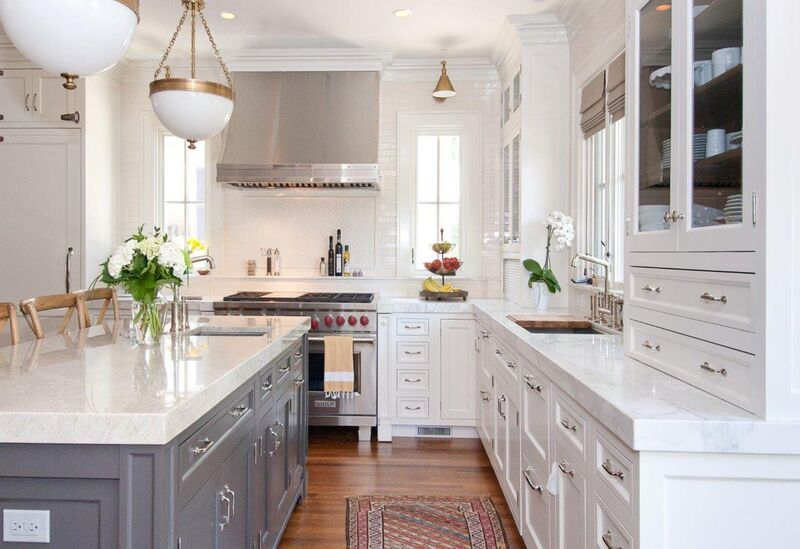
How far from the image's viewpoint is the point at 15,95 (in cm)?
439

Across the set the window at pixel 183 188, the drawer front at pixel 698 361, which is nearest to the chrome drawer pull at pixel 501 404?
the drawer front at pixel 698 361

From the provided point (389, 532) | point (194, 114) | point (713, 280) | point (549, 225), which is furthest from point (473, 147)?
point (713, 280)

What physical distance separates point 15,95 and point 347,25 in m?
2.60

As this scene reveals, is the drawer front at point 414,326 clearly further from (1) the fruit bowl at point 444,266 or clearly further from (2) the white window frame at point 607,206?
(2) the white window frame at point 607,206

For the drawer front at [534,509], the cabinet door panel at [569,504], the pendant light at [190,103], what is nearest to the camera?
the cabinet door panel at [569,504]

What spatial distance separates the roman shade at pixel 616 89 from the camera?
287 cm

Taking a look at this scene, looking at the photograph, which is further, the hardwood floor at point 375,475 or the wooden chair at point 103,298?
the wooden chair at point 103,298

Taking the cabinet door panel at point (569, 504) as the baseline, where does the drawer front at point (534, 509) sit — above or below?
below

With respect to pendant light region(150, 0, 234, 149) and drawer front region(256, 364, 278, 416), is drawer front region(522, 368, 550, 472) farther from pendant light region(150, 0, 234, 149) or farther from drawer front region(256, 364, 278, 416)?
pendant light region(150, 0, 234, 149)

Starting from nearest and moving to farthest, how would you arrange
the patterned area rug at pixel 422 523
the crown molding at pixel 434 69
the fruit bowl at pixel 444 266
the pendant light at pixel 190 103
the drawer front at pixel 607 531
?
the drawer front at pixel 607 531 → the pendant light at pixel 190 103 → the patterned area rug at pixel 422 523 → the fruit bowl at pixel 444 266 → the crown molding at pixel 434 69

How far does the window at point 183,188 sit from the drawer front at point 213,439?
3.37m

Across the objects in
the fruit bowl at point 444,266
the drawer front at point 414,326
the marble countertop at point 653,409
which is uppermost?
the fruit bowl at point 444,266

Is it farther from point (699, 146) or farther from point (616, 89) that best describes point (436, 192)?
point (699, 146)

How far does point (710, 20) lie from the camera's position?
4.73 ft
